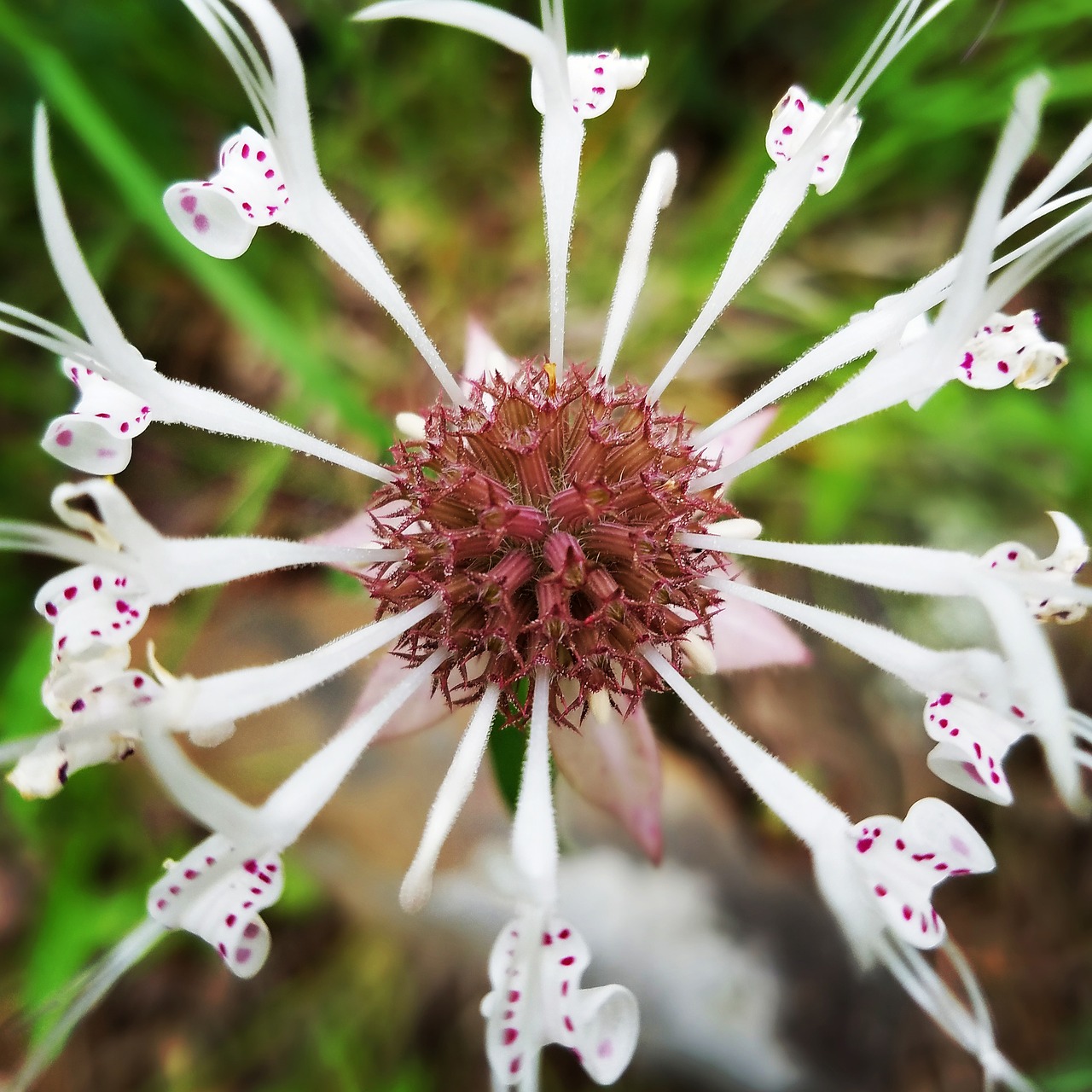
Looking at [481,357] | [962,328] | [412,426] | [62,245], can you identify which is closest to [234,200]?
[62,245]

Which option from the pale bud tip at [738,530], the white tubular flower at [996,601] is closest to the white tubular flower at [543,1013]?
the white tubular flower at [996,601]

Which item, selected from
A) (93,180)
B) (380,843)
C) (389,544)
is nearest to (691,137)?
(93,180)

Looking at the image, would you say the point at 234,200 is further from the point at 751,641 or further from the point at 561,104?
the point at 751,641

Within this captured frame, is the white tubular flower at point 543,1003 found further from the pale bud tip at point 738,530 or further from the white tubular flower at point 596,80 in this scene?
the white tubular flower at point 596,80

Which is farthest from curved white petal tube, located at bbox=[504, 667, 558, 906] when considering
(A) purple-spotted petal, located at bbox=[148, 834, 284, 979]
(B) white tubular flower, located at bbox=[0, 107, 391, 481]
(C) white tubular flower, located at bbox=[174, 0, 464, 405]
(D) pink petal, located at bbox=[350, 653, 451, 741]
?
(C) white tubular flower, located at bbox=[174, 0, 464, 405]

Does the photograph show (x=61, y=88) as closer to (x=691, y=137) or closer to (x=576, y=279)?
(x=576, y=279)

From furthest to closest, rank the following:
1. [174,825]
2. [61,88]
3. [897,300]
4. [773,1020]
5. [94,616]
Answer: [174,825] → [773,1020] → [61,88] → [897,300] → [94,616]
